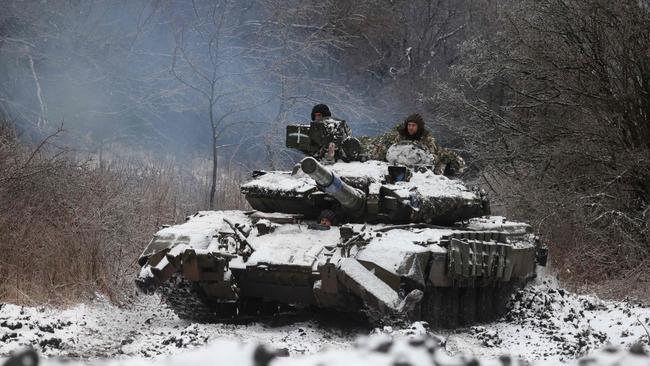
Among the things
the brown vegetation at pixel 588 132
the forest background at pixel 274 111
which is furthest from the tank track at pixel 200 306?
the brown vegetation at pixel 588 132

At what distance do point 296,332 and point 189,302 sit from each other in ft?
4.92

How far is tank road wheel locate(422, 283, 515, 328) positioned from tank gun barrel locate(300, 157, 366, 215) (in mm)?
1081

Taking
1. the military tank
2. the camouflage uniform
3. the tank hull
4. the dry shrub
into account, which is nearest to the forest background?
the dry shrub

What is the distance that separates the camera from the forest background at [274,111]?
11.6m

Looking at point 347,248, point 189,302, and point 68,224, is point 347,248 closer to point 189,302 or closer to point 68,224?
point 189,302

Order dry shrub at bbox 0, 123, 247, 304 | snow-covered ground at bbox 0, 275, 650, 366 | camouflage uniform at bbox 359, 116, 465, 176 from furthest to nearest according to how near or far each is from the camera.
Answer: camouflage uniform at bbox 359, 116, 465, 176
dry shrub at bbox 0, 123, 247, 304
snow-covered ground at bbox 0, 275, 650, 366

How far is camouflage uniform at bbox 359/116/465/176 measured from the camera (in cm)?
1056

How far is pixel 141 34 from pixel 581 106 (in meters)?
11.8

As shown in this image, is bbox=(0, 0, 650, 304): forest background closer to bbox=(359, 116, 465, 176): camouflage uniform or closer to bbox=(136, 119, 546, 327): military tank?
bbox=(136, 119, 546, 327): military tank

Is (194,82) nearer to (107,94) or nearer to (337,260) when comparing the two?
(107,94)

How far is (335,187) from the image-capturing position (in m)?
8.59

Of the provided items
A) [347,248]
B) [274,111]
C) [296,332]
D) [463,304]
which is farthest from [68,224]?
[274,111]

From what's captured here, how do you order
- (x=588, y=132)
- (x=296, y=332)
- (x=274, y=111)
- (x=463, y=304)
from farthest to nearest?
(x=274, y=111), (x=588, y=132), (x=463, y=304), (x=296, y=332)

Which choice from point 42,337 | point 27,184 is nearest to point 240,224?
point 42,337
